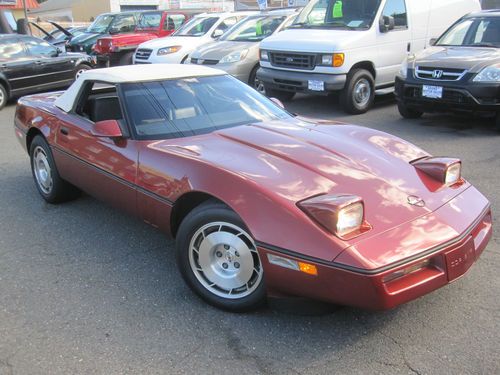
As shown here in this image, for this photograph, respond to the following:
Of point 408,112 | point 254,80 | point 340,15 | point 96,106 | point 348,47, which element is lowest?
point 408,112

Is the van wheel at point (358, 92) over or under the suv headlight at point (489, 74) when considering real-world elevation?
under

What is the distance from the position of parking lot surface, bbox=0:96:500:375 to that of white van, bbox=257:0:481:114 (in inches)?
200

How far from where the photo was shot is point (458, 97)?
269 inches

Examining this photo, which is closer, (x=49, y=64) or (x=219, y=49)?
(x=219, y=49)

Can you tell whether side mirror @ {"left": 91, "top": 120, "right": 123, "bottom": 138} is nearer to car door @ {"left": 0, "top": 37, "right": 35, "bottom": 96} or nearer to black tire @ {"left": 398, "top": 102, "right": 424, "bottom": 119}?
black tire @ {"left": 398, "top": 102, "right": 424, "bottom": 119}

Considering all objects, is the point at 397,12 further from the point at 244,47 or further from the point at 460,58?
the point at 244,47

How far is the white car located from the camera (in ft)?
37.1

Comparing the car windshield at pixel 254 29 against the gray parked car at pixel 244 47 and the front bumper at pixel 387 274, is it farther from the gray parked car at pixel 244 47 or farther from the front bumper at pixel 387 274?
the front bumper at pixel 387 274

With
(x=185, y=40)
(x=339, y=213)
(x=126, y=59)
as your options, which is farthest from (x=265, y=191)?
(x=126, y=59)

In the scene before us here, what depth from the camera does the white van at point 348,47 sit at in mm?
8117

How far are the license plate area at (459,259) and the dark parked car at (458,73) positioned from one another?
4709mm

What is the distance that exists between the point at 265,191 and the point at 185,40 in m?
9.85

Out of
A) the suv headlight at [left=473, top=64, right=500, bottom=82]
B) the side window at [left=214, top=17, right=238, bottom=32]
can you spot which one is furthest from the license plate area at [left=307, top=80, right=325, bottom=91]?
the side window at [left=214, top=17, right=238, bottom=32]

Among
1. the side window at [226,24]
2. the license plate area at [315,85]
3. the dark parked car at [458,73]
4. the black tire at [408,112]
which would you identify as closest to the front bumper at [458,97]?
the dark parked car at [458,73]
